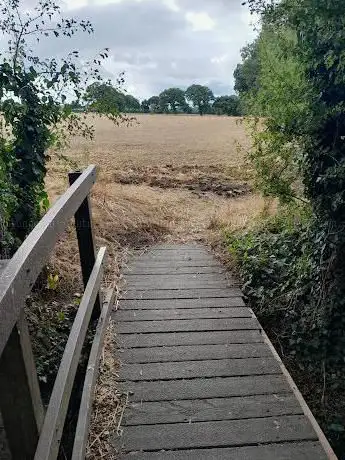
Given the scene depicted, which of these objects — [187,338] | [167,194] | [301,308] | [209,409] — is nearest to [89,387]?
[209,409]

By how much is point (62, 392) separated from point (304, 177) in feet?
9.53

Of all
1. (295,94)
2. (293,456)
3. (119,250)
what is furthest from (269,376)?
(119,250)

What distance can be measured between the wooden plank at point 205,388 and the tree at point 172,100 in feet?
184

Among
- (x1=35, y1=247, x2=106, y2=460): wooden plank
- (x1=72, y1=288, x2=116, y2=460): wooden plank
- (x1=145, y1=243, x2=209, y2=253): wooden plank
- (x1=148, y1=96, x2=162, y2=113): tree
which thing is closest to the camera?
(x1=35, y1=247, x2=106, y2=460): wooden plank

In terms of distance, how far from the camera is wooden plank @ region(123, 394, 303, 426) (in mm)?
2658

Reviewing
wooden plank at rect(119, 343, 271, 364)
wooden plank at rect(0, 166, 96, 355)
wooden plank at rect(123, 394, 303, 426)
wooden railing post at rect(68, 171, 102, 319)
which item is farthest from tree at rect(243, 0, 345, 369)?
wooden plank at rect(0, 166, 96, 355)

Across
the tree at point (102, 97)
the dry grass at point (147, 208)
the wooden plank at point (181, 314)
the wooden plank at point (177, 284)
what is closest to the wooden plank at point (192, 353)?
the dry grass at point (147, 208)

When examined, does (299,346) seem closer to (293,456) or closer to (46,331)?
(293,456)

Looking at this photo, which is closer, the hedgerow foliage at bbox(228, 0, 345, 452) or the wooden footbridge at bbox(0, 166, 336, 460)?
the wooden footbridge at bbox(0, 166, 336, 460)

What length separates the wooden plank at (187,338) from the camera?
136 inches

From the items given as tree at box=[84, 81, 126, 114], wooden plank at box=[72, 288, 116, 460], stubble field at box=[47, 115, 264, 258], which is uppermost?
tree at box=[84, 81, 126, 114]

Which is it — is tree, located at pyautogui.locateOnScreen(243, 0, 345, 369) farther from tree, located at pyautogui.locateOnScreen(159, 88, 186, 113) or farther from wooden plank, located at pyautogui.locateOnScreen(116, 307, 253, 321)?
tree, located at pyautogui.locateOnScreen(159, 88, 186, 113)

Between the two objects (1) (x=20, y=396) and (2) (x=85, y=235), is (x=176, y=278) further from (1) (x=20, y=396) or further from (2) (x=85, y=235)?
(1) (x=20, y=396)

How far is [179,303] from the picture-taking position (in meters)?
4.14
